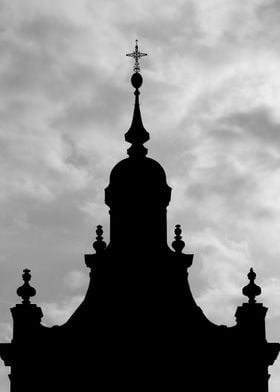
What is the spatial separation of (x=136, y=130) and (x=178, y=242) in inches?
259

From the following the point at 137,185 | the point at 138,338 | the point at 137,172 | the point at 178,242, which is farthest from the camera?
the point at 137,172

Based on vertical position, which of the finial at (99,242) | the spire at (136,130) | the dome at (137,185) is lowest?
the finial at (99,242)

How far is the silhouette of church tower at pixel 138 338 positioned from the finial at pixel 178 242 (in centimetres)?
4

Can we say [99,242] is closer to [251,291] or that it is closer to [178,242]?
[178,242]

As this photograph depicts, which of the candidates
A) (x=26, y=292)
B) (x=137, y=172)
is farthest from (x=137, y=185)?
(x=26, y=292)

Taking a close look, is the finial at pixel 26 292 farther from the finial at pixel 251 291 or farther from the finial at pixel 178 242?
the finial at pixel 251 291

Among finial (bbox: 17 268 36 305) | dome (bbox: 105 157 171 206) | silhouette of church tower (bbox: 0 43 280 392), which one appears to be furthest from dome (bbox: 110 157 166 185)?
finial (bbox: 17 268 36 305)

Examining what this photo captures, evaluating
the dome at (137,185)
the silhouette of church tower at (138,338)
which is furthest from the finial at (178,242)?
the dome at (137,185)

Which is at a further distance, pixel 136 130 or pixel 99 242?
pixel 136 130

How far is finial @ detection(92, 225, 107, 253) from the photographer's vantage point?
2264 inches

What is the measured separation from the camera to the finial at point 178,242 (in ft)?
189

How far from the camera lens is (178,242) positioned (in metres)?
57.5

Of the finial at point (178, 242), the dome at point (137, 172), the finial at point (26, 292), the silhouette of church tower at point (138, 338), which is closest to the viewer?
the silhouette of church tower at point (138, 338)

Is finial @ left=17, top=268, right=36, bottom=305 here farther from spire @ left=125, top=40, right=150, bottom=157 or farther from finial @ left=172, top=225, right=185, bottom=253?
spire @ left=125, top=40, right=150, bottom=157
